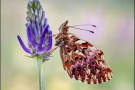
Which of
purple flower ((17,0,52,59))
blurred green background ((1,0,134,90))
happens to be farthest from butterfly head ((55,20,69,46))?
blurred green background ((1,0,134,90))

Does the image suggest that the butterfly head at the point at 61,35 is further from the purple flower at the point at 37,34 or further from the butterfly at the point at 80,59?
the purple flower at the point at 37,34

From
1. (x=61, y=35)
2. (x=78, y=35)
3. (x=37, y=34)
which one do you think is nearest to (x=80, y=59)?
(x=61, y=35)

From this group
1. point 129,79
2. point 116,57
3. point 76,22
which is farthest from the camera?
point 76,22

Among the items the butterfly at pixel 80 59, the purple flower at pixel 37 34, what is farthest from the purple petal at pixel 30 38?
the butterfly at pixel 80 59

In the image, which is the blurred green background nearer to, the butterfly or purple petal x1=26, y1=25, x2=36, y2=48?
the butterfly

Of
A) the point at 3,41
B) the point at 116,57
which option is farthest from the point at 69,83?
the point at 3,41

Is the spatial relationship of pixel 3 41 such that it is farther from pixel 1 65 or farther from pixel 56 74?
pixel 56 74

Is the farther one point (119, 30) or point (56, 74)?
point (119, 30)
